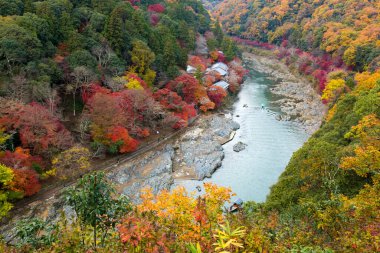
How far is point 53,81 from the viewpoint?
27.6 metres

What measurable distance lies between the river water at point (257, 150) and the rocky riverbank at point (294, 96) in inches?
55.4

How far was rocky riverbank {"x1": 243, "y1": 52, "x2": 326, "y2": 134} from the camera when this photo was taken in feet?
122

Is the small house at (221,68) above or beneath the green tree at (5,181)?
beneath

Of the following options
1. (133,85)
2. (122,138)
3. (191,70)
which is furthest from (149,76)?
(122,138)

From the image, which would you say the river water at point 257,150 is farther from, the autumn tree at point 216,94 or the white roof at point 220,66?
the white roof at point 220,66

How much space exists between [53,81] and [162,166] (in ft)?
42.6

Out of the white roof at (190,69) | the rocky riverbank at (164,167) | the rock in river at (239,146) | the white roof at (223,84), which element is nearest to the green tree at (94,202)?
the rocky riverbank at (164,167)

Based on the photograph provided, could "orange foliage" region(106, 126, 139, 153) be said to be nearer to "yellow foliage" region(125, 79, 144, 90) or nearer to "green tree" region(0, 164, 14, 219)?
"yellow foliage" region(125, 79, 144, 90)

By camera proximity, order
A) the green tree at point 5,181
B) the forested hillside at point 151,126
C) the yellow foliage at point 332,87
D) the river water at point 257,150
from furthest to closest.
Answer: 1. the yellow foliage at point 332,87
2. the river water at point 257,150
3. the green tree at point 5,181
4. the forested hillside at point 151,126

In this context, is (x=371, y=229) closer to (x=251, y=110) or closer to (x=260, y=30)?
(x=251, y=110)

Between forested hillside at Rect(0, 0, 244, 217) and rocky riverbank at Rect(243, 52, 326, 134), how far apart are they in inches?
390

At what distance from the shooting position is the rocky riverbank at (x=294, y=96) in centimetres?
3731

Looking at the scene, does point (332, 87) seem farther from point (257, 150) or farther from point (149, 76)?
point (149, 76)

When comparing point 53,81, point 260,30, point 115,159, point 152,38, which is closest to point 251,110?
point 152,38
